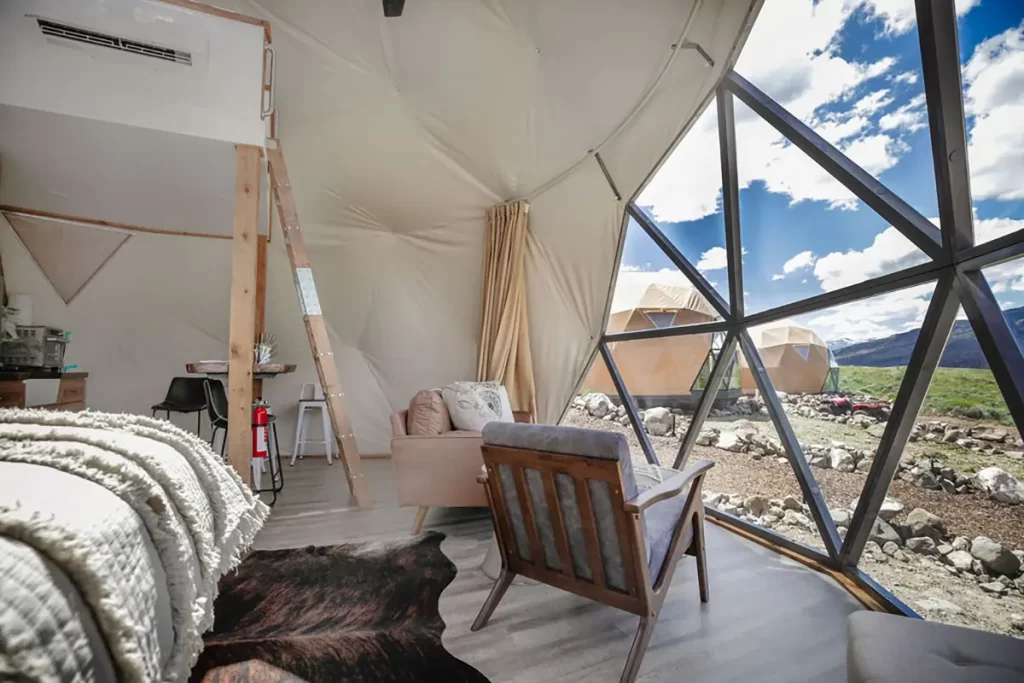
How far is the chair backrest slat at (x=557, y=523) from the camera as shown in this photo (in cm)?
175

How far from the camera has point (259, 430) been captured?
3.52 metres

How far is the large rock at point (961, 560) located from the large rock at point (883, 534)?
0.71 ft

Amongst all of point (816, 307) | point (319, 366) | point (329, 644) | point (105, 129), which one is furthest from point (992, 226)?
point (105, 129)

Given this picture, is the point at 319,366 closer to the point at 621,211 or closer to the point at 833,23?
the point at 621,211

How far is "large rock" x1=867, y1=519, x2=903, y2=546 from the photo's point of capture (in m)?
2.19

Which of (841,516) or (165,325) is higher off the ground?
(165,325)

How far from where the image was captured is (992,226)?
5.52 feet

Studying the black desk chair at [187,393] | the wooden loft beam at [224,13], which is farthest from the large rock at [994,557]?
the black desk chair at [187,393]

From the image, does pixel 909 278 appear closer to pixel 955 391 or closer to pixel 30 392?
pixel 955 391

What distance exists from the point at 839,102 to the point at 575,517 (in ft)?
7.52

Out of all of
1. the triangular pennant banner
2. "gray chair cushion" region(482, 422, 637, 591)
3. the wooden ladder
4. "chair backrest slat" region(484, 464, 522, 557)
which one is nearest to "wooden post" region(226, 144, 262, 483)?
the wooden ladder

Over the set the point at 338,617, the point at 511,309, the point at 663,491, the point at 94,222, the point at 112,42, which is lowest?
the point at 338,617

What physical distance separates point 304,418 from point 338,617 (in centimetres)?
391

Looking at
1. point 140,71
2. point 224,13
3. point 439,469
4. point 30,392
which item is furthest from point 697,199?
point 30,392
